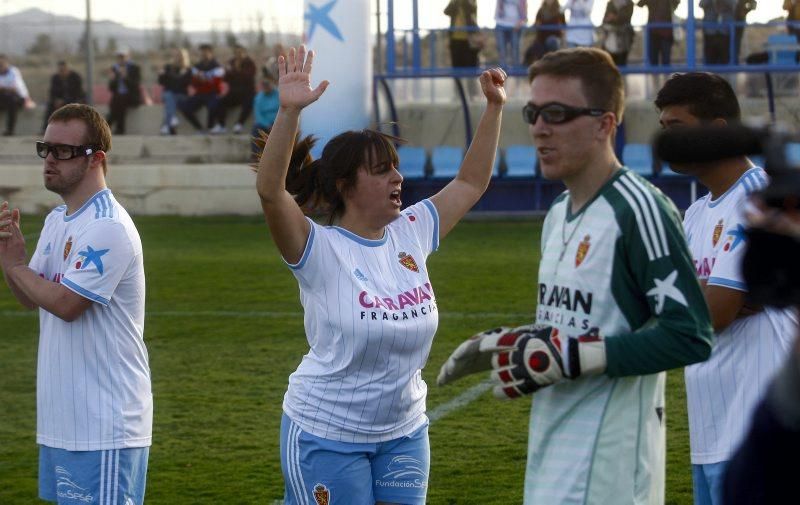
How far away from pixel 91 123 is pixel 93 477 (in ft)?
4.37

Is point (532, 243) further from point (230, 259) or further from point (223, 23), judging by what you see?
point (223, 23)

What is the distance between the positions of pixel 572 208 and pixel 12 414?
20.2 ft

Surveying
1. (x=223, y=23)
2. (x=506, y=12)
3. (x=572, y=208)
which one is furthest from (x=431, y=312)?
(x=223, y=23)

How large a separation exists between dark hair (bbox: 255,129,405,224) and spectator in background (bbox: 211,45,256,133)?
20.7 m

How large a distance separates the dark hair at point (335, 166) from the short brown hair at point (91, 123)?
77 centimetres

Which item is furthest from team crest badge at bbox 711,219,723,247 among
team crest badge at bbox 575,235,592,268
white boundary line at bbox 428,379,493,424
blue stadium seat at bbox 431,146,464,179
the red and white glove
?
blue stadium seat at bbox 431,146,464,179

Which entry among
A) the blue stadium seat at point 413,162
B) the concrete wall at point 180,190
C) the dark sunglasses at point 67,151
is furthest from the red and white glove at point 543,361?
the concrete wall at point 180,190

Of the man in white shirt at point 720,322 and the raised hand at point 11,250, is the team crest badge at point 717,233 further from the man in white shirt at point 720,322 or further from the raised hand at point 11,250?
the raised hand at point 11,250

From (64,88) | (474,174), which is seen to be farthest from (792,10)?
(474,174)

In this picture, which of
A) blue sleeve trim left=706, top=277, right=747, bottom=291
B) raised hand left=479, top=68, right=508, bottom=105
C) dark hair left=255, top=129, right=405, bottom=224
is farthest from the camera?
raised hand left=479, top=68, right=508, bottom=105

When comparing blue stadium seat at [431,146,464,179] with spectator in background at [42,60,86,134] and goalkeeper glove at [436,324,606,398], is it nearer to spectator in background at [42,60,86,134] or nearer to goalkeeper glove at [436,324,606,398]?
spectator in background at [42,60,86,134]

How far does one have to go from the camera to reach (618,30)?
20328 millimetres

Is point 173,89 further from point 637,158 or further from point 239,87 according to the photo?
point 637,158

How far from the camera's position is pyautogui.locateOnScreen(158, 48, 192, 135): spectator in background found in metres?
25.9
